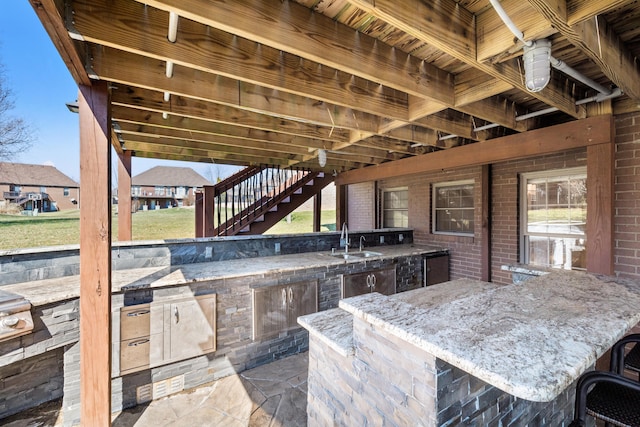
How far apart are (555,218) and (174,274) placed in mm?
4880

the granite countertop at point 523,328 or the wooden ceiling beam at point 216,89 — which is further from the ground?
the wooden ceiling beam at point 216,89

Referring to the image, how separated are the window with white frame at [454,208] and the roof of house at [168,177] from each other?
24874 millimetres

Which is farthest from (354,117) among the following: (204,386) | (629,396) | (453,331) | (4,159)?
(4,159)

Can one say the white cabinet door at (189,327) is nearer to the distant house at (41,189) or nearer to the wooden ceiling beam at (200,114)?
the wooden ceiling beam at (200,114)

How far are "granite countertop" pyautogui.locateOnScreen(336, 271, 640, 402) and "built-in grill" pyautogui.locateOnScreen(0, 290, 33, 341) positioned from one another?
223 centimetres

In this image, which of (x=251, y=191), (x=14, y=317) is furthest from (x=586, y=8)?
(x=251, y=191)

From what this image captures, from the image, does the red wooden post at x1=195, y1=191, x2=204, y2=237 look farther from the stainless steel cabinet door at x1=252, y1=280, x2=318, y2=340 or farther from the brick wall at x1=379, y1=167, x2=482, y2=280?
the brick wall at x1=379, y1=167, x2=482, y2=280

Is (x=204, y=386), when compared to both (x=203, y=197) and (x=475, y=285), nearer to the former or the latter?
(x=475, y=285)

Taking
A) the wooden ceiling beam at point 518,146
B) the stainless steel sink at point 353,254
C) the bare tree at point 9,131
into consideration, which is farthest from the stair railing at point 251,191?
the bare tree at point 9,131

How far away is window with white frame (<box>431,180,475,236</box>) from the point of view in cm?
500

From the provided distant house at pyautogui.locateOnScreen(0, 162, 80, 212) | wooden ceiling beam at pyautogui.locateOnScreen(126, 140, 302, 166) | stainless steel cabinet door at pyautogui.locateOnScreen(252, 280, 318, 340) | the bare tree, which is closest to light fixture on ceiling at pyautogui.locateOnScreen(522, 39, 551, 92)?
stainless steel cabinet door at pyautogui.locateOnScreen(252, 280, 318, 340)

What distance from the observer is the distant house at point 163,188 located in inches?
1000

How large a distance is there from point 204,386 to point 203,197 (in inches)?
134

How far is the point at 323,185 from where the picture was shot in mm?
6906
